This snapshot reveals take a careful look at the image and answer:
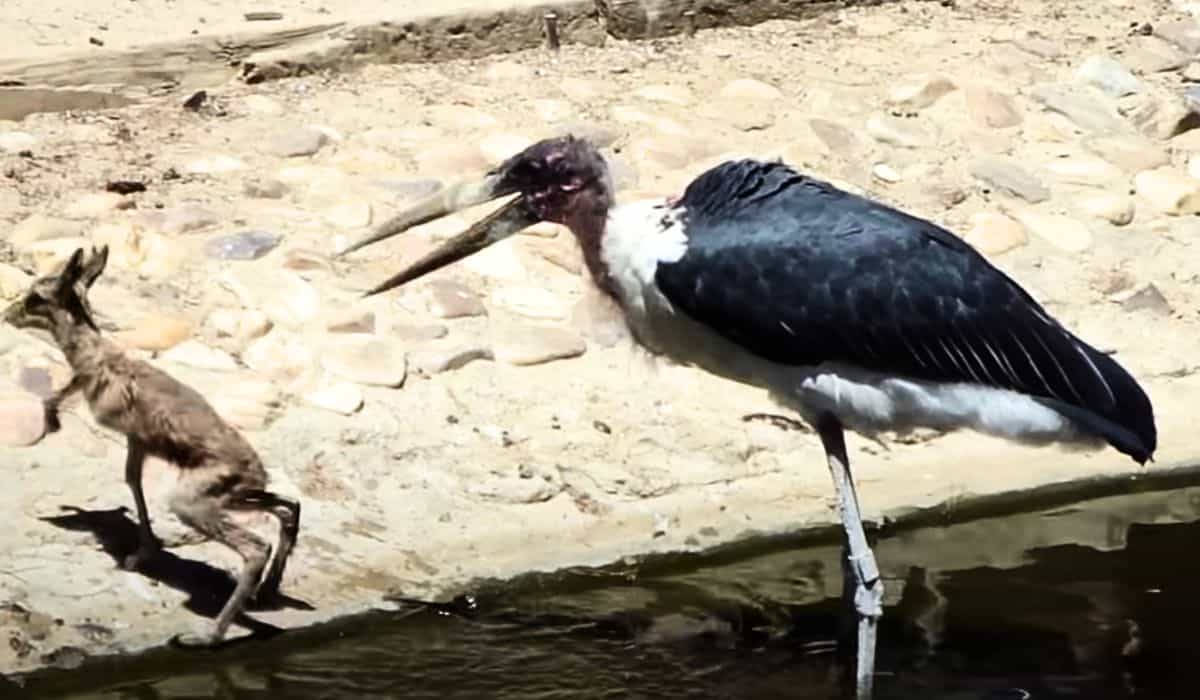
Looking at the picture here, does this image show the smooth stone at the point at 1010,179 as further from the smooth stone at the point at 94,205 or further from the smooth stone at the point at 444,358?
the smooth stone at the point at 94,205

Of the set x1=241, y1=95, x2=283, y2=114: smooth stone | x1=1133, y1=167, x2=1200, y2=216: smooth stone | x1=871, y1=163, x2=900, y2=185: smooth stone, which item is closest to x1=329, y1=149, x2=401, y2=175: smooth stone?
x1=241, y1=95, x2=283, y2=114: smooth stone

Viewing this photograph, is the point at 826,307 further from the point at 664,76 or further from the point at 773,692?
the point at 664,76

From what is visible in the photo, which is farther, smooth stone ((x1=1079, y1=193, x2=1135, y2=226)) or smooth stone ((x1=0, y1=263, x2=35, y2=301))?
smooth stone ((x1=1079, y1=193, x2=1135, y2=226))

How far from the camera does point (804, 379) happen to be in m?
5.27

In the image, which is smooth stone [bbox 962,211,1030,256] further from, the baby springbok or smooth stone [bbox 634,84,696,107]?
the baby springbok

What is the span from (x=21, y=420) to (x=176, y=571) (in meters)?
0.67

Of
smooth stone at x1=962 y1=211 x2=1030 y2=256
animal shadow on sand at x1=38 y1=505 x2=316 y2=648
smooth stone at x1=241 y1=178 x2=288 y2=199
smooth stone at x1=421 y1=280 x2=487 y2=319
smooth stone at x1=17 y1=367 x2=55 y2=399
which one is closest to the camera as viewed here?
animal shadow on sand at x1=38 y1=505 x2=316 y2=648

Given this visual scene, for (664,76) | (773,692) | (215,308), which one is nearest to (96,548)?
(215,308)

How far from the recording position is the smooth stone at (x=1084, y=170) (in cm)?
773

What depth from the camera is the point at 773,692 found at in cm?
520

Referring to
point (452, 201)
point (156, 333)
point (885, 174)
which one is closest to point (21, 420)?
point (156, 333)

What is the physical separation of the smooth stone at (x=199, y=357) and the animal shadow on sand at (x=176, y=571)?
604mm

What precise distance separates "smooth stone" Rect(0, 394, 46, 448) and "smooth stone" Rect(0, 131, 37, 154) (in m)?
1.35

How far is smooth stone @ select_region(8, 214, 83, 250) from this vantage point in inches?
254
